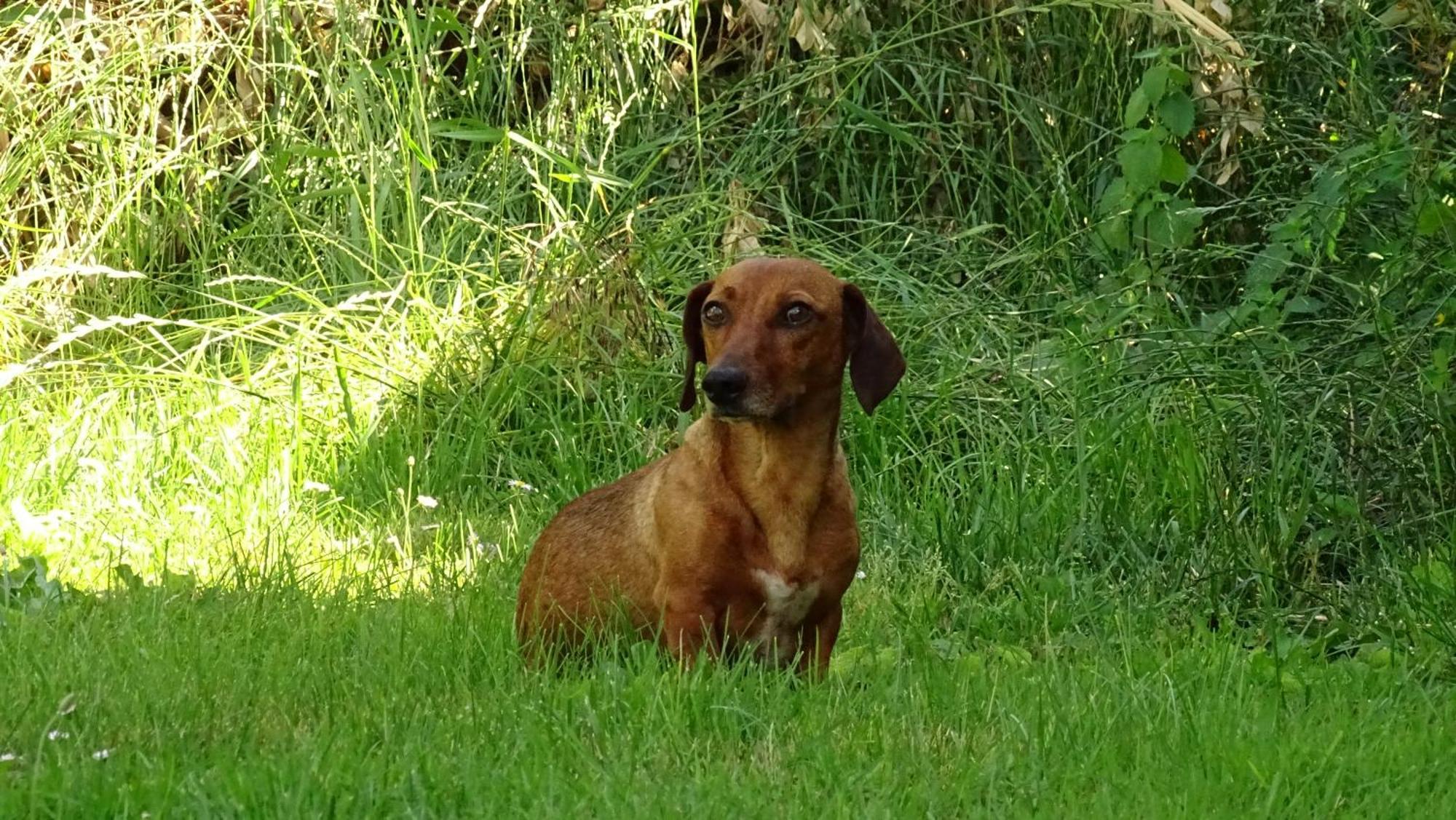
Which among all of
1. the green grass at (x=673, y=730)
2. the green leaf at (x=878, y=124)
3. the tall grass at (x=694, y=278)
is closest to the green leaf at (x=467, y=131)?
the tall grass at (x=694, y=278)

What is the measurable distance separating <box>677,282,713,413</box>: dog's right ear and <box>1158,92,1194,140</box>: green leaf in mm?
2361

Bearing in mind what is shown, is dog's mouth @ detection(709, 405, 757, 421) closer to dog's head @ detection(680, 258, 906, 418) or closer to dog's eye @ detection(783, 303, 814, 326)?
dog's head @ detection(680, 258, 906, 418)

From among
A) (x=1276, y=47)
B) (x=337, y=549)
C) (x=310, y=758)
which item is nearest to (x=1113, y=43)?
(x=1276, y=47)

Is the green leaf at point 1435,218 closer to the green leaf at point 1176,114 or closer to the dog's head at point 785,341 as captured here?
the green leaf at point 1176,114

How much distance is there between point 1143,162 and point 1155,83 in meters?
0.26

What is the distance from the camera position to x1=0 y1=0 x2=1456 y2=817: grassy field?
3545 millimetres

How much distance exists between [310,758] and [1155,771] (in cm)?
145

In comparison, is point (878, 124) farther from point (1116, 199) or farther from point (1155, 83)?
point (1155, 83)

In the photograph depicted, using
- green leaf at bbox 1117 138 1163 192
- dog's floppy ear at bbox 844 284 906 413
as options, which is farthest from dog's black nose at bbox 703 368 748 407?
green leaf at bbox 1117 138 1163 192

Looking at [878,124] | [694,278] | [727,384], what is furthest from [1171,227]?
[727,384]

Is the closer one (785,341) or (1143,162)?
(785,341)

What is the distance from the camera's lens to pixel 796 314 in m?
4.29

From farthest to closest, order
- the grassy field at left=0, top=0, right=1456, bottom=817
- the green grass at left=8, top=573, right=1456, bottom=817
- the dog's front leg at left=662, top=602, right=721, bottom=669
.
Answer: the dog's front leg at left=662, top=602, right=721, bottom=669
the grassy field at left=0, top=0, right=1456, bottom=817
the green grass at left=8, top=573, right=1456, bottom=817

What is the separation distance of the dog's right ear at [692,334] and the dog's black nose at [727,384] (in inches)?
15.0
